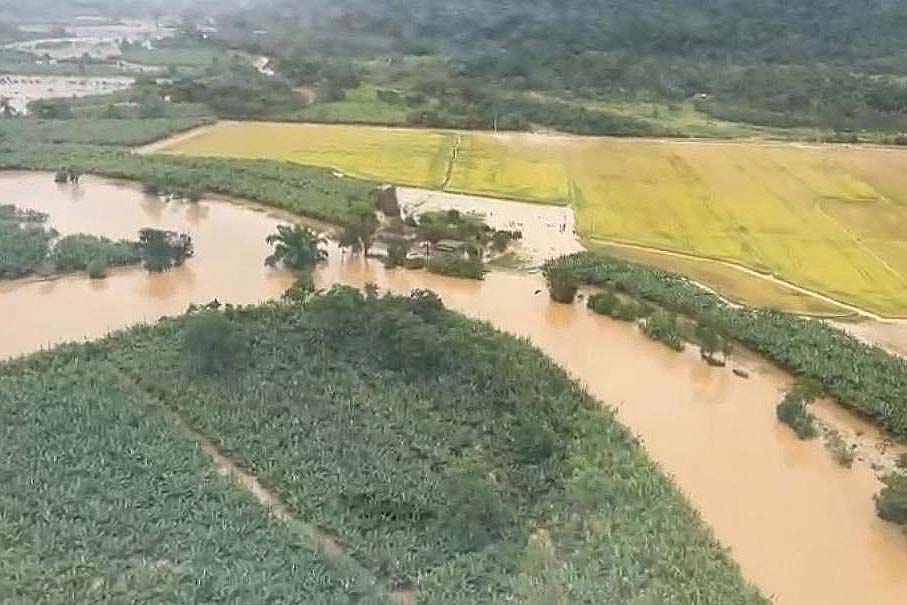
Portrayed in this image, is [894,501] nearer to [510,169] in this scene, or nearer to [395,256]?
[395,256]

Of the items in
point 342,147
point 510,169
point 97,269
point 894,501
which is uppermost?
point 510,169

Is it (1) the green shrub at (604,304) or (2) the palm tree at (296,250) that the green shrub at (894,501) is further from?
(2) the palm tree at (296,250)

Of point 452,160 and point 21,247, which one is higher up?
point 452,160

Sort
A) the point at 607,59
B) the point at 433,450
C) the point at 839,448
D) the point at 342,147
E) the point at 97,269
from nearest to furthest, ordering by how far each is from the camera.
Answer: the point at 433,450 < the point at 839,448 < the point at 97,269 < the point at 342,147 < the point at 607,59

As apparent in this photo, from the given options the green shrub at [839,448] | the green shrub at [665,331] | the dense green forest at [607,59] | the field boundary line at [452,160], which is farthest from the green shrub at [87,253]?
the dense green forest at [607,59]

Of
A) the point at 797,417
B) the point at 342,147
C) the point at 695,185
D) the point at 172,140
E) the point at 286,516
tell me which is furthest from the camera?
the point at 172,140

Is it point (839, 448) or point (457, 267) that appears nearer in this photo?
point (839, 448)

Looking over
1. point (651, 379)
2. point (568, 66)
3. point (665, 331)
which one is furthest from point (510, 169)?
point (568, 66)
